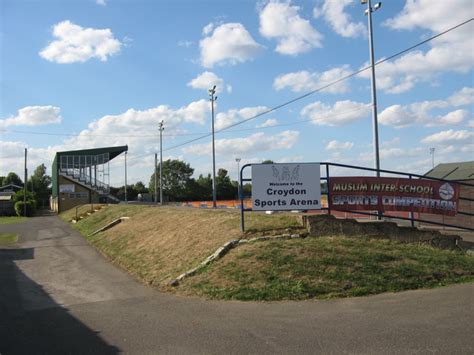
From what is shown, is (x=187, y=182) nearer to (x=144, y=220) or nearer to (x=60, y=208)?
(x=60, y=208)

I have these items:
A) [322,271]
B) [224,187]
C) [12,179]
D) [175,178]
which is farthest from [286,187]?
[12,179]

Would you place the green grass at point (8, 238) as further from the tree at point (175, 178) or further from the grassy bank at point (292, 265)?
the tree at point (175, 178)

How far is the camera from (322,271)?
9.25 meters

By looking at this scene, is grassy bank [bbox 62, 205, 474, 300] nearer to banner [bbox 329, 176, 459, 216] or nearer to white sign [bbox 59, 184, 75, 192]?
banner [bbox 329, 176, 459, 216]

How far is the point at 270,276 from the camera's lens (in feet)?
30.1

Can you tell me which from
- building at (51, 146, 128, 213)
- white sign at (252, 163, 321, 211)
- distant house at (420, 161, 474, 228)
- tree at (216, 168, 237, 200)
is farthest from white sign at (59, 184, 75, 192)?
white sign at (252, 163, 321, 211)

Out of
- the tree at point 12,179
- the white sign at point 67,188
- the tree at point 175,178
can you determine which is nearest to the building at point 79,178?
the white sign at point 67,188

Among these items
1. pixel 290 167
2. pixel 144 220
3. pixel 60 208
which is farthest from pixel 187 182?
pixel 290 167

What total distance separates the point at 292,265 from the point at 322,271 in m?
0.64

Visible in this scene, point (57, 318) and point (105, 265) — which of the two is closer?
point (57, 318)

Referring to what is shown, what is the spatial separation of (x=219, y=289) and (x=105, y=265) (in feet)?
22.1

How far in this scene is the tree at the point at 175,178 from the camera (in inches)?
4577

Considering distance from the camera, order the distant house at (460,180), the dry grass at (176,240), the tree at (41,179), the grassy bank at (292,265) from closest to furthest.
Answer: the grassy bank at (292,265)
the dry grass at (176,240)
the distant house at (460,180)
the tree at (41,179)

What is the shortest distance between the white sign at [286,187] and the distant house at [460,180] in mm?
5471
